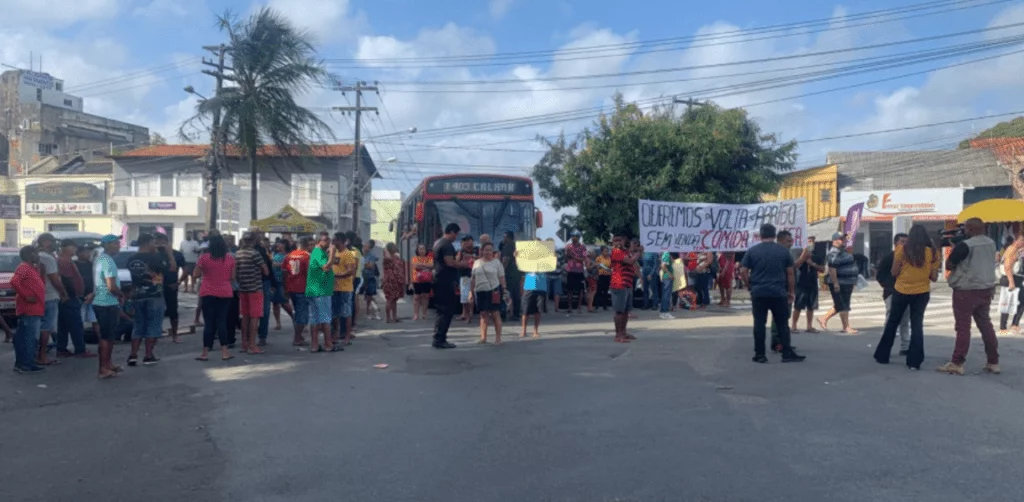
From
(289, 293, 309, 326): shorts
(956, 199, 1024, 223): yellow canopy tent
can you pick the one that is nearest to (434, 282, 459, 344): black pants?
(289, 293, 309, 326): shorts

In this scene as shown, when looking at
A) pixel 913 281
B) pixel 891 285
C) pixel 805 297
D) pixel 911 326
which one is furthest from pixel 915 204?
pixel 911 326

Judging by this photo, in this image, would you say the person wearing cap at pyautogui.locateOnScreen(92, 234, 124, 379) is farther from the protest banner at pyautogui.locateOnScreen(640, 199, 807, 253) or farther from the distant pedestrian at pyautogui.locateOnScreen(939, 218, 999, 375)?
the protest banner at pyautogui.locateOnScreen(640, 199, 807, 253)

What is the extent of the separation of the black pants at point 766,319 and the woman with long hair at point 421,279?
7.67 meters

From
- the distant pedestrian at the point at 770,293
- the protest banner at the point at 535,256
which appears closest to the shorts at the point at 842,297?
the distant pedestrian at the point at 770,293

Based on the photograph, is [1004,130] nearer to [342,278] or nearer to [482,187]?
[482,187]

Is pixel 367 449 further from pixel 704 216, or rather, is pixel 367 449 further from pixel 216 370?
pixel 704 216

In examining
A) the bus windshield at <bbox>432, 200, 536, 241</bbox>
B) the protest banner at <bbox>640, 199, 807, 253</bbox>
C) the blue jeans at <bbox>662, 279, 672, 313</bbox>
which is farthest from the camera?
the bus windshield at <bbox>432, 200, 536, 241</bbox>

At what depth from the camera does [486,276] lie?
11992 millimetres

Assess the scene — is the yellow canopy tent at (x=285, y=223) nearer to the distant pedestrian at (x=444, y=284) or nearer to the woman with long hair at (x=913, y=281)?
the distant pedestrian at (x=444, y=284)

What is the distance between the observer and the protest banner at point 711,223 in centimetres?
1648

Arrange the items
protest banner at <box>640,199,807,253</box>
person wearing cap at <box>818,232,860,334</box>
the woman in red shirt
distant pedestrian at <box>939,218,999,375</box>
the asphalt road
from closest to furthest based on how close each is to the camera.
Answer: the asphalt road
distant pedestrian at <box>939,218,999,375</box>
the woman in red shirt
person wearing cap at <box>818,232,860,334</box>
protest banner at <box>640,199,807,253</box>

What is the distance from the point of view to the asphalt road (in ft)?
16.9

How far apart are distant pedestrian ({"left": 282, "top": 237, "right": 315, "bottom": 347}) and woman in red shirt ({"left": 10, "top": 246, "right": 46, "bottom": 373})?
3.09m

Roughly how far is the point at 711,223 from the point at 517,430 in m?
11.8
